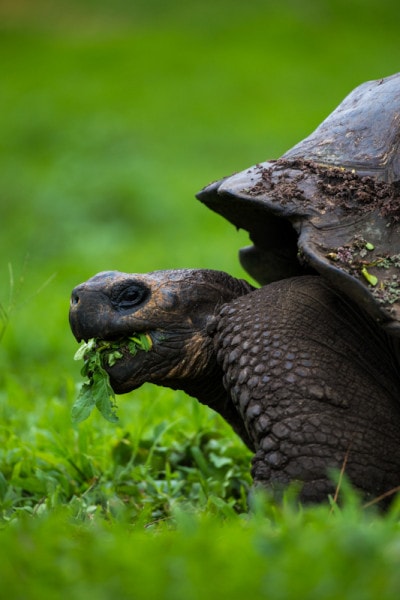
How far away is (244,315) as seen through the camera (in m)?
2.91

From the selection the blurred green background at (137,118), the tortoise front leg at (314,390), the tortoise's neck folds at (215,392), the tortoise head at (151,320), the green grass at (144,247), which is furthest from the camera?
the blurred green background at (137,118)

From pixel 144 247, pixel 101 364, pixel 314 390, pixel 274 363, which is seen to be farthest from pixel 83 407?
pixel 144 247

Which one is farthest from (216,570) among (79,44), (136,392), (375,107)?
(79,44)

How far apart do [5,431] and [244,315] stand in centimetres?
155

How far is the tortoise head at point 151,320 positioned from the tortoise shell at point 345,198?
34 cm

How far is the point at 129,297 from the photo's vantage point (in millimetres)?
3055

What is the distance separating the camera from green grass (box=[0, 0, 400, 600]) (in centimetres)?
180

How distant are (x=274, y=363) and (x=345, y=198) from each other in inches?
21.2

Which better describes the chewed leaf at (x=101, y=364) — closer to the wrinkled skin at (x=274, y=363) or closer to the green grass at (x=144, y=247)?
the wrinkled skin at (x=274, y=363)

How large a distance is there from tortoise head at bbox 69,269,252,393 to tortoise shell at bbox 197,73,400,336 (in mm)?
341

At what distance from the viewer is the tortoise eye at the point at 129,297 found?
3.05 m

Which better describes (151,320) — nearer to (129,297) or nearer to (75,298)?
(129,297)

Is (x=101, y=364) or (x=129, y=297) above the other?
(x=129, y=297)

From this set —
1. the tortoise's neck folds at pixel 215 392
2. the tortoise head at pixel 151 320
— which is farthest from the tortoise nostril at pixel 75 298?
→ the tortoise's neck folds at pixel 215 392
